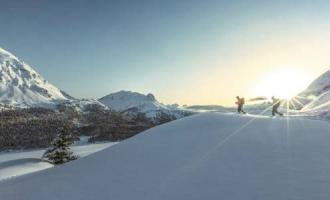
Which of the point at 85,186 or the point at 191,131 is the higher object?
the point at 191,131

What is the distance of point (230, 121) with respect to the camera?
2112cm

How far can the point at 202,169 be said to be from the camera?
14.0 metres

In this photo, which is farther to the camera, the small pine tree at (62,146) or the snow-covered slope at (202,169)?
the small pine tree at (62,146)

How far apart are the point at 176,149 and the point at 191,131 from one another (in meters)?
3.01

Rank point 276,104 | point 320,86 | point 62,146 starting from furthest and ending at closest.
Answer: point 320,86
point 62,146
point 276,104

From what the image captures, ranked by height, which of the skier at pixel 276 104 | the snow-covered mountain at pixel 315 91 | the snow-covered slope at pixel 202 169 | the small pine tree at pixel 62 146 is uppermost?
the snow-covered mountain at pixel 315 91

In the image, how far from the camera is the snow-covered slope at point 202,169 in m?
12.0

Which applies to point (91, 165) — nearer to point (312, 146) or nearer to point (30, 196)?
point (30, 196)

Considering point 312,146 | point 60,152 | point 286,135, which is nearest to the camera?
point 312,146

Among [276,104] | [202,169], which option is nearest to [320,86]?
[276,104]

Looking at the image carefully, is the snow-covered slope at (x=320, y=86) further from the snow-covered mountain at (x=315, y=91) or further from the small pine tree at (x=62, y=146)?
the small pine tree at (x=62, y=146)

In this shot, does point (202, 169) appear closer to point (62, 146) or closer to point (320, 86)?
point (62, 146)

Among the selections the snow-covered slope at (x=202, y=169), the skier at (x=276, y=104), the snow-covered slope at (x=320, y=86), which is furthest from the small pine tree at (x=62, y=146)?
the snow-covered slope at (x=320, y=86)

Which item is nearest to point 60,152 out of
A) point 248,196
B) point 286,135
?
point 286,135
